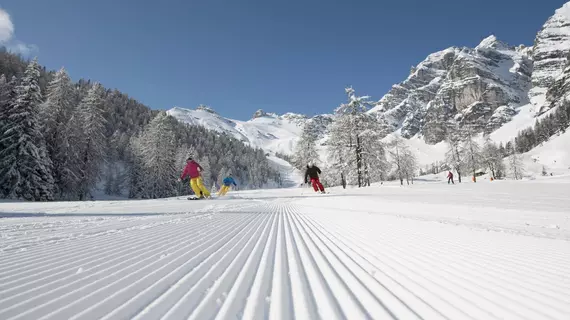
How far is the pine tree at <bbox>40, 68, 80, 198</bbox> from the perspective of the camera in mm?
27109

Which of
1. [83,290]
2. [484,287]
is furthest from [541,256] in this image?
[83,290]

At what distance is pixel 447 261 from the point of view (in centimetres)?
288

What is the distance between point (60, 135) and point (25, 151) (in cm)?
596

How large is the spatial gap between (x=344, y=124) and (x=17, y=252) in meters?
30.9

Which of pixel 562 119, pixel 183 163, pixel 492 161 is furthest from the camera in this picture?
pixel 562 119

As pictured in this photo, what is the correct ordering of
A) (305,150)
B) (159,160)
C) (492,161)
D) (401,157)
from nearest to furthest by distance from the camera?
(159,160) < (305,150) < (401,157) < (492,161)

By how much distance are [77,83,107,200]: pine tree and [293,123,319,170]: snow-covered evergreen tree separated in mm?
27236

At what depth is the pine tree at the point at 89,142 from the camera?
98.5ft

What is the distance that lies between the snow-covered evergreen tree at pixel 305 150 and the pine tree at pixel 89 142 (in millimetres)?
27236

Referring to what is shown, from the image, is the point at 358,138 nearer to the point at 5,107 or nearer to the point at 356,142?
the point at 356,142

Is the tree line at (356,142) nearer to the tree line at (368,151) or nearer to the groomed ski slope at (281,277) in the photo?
the tree line at (368,151)

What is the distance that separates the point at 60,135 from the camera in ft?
91.1

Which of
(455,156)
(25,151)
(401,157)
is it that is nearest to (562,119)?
(401,157)

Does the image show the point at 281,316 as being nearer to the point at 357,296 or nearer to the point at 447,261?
the point at 357,296
